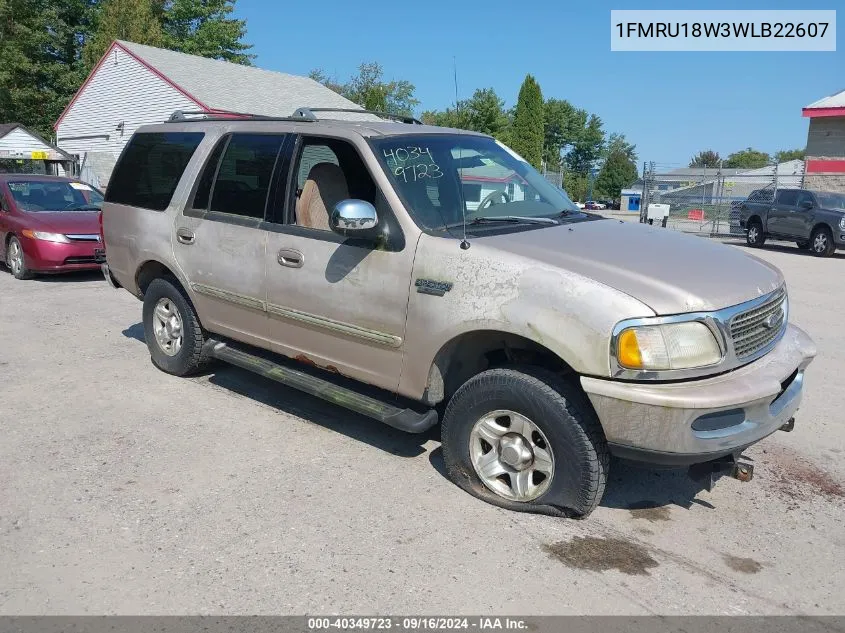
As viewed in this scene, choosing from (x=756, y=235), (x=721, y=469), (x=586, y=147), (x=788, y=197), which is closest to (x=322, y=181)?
(x=721, y=469)

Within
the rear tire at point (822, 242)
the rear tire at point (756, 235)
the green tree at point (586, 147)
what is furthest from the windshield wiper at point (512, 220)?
the green tree at point (586, 147)

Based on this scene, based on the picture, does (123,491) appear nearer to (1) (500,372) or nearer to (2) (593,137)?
(1) (500,372)

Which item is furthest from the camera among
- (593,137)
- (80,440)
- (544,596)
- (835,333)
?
(593,137)

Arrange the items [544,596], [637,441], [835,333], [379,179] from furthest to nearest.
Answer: [835,333], [379,179], [637,441], [544,596]

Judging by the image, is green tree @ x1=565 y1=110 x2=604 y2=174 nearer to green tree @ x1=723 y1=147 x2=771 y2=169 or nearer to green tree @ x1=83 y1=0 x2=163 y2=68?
green tree @ x1=723 y1=147 x2=771 y2=169

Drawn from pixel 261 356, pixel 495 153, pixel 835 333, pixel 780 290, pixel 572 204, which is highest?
pixel 495 153

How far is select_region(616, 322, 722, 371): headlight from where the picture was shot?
3252 millimetres

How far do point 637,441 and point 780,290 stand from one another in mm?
1397

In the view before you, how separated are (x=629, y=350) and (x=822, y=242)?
17.7m

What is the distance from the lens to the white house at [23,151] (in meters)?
32.7

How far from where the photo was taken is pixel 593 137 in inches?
3691

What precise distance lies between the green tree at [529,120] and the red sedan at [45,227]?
32.0 meters

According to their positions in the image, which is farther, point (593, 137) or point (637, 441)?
point (593, 137)

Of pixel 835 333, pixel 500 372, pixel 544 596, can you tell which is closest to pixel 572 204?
pixel 500 372
